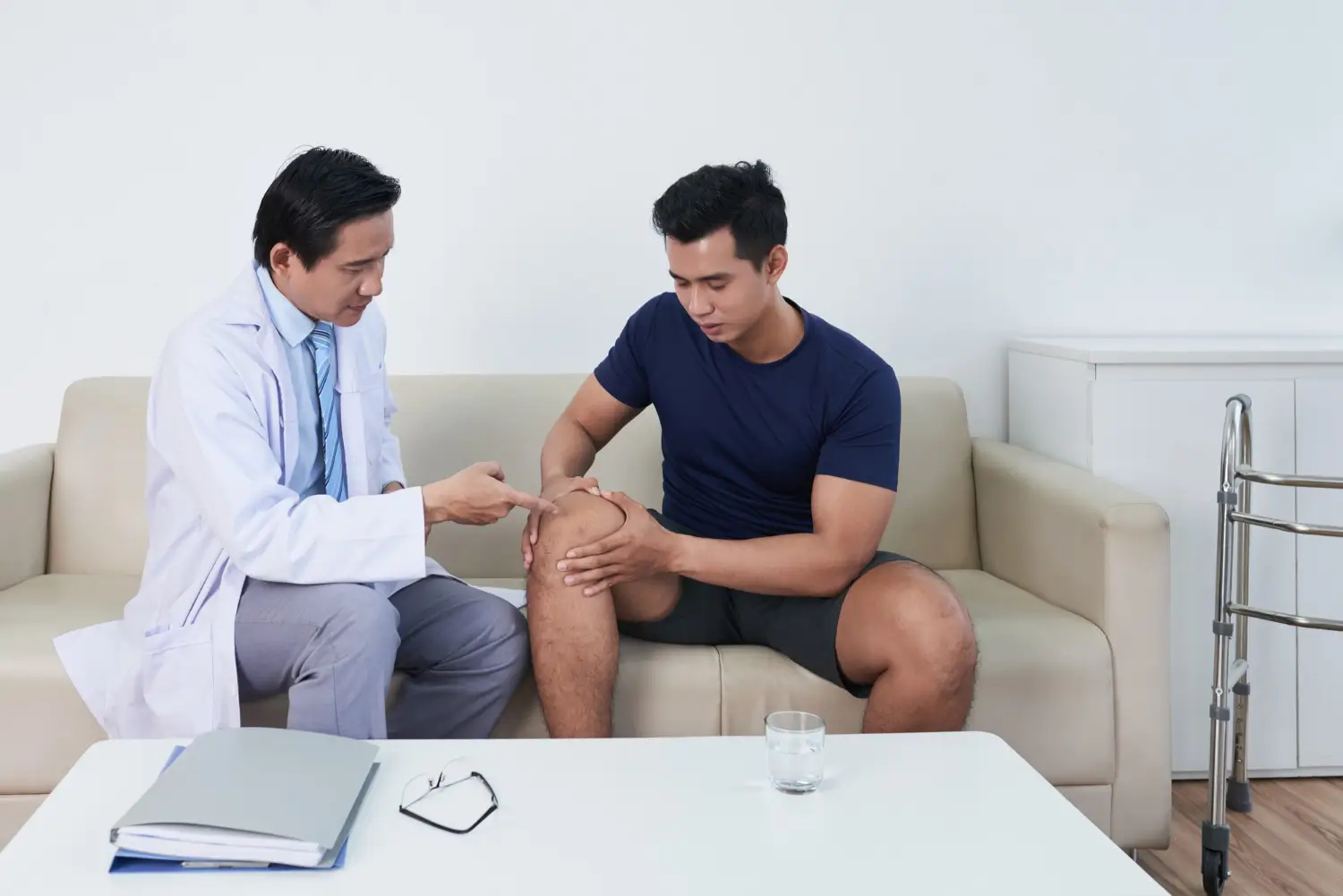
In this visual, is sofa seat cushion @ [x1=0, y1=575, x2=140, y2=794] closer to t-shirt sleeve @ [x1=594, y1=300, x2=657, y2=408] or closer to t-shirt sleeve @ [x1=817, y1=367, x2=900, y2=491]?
t-shirt sleeve @ [x1=594, y1=300, x2=657, y2=408]

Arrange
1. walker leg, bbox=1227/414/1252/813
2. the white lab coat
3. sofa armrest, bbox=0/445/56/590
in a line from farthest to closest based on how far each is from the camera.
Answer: sofa armrest, bbox=0/445/56/590 < walker leg, bbox=1227/414/1252/813 < the white lab coat

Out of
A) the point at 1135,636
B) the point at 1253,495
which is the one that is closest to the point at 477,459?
the point at 1135,636

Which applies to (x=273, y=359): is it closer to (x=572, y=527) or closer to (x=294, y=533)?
(x=294, y=533)

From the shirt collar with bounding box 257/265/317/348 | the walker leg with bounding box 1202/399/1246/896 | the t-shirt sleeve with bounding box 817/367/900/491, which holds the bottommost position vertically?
the walker leg with bounding box 1202/399/1246/896

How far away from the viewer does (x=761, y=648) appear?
6.89ft

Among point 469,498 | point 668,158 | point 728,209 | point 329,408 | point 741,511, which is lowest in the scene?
point 741,511

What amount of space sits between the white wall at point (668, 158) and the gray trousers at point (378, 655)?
94 cm

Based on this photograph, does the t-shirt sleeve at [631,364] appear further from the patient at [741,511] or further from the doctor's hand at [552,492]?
the doctor's hand at [552,492]

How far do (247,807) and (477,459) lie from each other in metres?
1.40

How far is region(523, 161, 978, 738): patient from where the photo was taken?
1929mm

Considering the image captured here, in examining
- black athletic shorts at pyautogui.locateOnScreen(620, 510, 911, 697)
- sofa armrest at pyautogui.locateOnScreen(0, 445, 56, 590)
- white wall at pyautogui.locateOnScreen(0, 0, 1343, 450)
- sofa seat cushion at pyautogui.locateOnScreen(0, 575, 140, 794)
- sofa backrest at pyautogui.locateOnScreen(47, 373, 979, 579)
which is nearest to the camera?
sofa seat cushion at pyautogui.locateOnScreen(0, 575, 140, 794)

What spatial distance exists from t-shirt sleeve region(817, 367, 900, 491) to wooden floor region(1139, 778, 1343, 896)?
0.85 m

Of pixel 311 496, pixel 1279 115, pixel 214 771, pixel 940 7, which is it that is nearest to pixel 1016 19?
pixel 940 7

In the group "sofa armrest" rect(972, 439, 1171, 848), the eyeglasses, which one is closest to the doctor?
the eyeglasses
